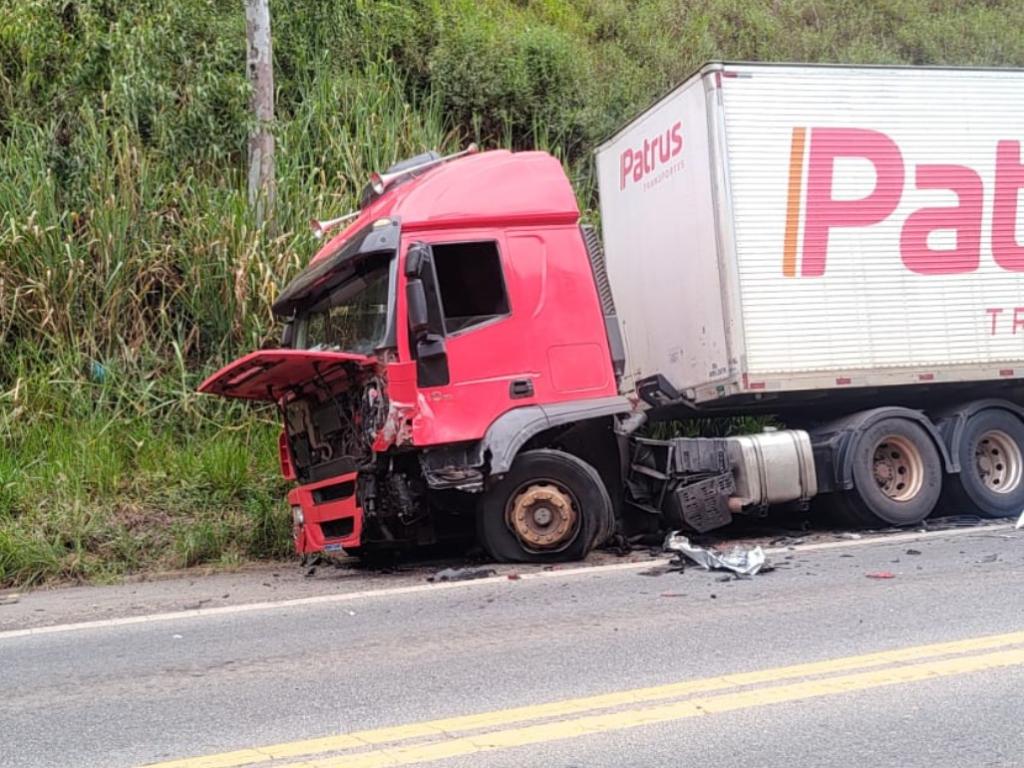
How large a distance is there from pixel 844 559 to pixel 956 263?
11.9 ft

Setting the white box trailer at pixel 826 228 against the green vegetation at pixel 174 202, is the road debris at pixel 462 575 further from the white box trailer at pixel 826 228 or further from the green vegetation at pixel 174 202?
the white box trailer at pixel 826 228

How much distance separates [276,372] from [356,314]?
703 millimetres

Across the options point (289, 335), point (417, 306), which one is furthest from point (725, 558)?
point (289, 335)

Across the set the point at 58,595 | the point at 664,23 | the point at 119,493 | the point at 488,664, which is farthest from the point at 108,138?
the point at 664,23

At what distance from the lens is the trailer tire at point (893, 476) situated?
941cm

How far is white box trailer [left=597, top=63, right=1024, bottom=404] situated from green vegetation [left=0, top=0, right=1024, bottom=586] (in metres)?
3.93

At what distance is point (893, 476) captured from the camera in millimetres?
9820

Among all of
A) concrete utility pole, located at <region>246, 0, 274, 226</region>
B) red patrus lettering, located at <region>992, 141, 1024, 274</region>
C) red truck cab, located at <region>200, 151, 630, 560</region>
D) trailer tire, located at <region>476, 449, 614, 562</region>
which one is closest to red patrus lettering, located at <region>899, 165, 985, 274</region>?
red patrus lettering, located at <region>992, 141, 1024, 274</region>

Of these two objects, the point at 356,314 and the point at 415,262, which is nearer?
the point at 415,262

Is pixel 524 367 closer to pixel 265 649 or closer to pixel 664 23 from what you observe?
pixel 265 649

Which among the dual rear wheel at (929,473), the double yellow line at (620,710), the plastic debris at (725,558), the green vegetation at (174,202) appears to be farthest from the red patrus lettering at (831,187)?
the green vegetation at (174,202)

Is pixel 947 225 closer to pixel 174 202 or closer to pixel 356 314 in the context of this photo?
pixel 356 314

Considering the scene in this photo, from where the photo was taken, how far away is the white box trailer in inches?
364

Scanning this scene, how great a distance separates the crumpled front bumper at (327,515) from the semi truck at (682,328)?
0.03 m
